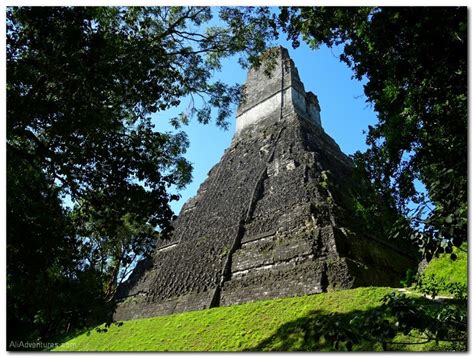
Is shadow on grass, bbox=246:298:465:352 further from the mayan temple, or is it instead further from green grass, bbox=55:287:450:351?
the mayan temple

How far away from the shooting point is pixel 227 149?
1941 cm

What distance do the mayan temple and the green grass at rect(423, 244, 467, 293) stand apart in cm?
138

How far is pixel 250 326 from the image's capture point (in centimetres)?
803

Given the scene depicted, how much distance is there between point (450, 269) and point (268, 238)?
4605mm

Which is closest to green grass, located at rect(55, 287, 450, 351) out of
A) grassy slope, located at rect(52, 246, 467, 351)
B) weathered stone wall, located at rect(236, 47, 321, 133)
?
grassy slope, located at rect(52, 246, 467, 351)

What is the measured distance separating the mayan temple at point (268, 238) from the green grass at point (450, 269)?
4.54 ft

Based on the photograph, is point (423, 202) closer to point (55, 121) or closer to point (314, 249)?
point (55, 121)

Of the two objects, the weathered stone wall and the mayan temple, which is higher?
the weathered stone wall

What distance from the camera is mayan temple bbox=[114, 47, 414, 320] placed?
32.0 feet

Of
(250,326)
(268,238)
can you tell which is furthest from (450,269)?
(268,238)

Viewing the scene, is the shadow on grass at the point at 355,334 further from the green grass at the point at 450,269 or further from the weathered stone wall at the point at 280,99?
the weathered stone wall at the point at 280,99

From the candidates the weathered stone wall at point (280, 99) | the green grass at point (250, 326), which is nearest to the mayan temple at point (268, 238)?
the green grass at point (250, 326)

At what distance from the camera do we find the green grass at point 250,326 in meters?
7.17

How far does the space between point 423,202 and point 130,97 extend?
5118 millimetres
